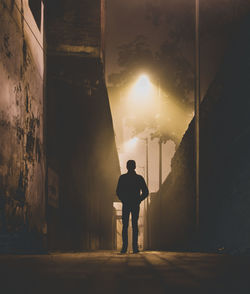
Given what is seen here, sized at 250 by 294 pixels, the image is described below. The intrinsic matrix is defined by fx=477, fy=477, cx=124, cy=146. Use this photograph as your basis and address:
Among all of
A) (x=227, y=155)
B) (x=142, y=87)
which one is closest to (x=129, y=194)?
(x=227, y=155)

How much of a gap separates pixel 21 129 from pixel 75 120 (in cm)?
629

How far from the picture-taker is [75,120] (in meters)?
12.5

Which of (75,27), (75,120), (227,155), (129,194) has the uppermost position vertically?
(75,27)

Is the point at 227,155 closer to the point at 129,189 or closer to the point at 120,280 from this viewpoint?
the point at 129,189

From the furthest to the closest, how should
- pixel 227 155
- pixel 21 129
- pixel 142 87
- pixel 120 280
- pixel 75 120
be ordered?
pixel 142 87 < pixel 75 120 < pixel 227 155 < pixel 21 129 < pixel 120 280

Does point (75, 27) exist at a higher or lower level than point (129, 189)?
higher

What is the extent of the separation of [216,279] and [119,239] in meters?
66.7

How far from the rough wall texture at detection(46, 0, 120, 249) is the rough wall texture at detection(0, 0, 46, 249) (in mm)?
1449

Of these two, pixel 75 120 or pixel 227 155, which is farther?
pixel 75 120

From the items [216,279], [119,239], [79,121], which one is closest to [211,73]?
[79,121]

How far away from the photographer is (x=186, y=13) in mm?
21031

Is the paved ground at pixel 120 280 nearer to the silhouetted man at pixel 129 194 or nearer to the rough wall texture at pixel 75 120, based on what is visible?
the silhouetted man at pixel 129 194

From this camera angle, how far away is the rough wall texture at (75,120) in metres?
9.41

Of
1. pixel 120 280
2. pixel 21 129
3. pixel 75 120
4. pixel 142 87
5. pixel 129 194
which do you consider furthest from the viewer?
pixel 142 87
